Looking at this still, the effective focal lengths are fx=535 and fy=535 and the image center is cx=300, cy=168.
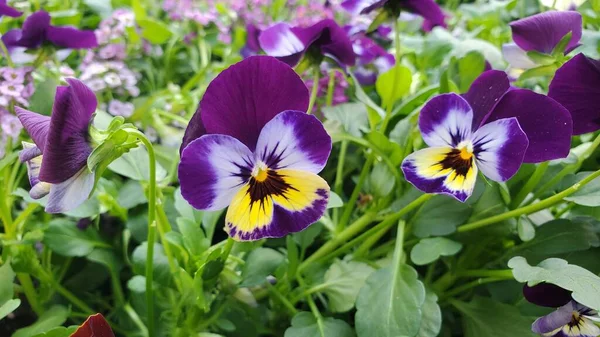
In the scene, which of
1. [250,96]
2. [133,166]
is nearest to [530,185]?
[250,96]

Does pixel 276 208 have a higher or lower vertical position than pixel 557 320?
higher

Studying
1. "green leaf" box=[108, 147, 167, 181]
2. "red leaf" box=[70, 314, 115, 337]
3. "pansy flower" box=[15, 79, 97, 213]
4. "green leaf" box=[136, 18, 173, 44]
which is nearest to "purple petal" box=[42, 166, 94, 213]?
"pansy flower" box=[15, 79, 97, 213]

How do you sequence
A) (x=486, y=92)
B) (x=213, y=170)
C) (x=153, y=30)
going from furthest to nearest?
1. (x=153, y=30)
2. (x=486, y=92)
3. (x=213, y=170)

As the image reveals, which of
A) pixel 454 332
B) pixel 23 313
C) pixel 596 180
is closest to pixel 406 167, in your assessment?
pixel 596 180

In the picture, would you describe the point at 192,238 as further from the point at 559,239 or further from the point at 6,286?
the point at 559,239

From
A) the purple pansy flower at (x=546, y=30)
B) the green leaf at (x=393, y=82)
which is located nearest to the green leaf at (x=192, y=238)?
the green leaf at (x=393, y=82)

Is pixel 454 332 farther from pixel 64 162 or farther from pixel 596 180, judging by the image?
pixel 64 162

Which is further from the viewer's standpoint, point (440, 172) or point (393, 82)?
point (393, 82)
